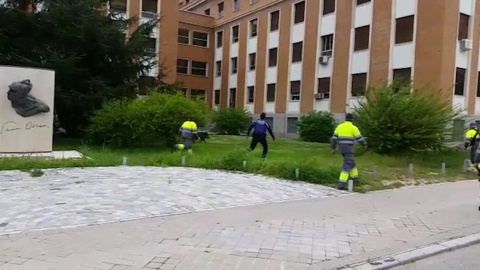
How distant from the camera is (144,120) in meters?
18.0

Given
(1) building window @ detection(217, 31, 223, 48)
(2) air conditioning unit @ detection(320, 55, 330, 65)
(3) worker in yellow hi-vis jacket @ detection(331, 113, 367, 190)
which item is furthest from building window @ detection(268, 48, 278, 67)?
(3) worker in yellow hi-vis jacket @ detection(331, 113, 367, 190)

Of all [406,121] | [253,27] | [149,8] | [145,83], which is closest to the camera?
[406,121]

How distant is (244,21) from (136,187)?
3607 centimetres

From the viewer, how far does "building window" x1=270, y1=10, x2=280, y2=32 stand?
38969mm

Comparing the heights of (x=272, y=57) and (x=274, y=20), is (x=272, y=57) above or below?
below

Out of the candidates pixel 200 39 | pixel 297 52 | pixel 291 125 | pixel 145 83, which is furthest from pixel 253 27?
pixel 145 83

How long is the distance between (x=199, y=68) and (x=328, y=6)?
1851 cm

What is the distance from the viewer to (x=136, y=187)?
30.0 ft

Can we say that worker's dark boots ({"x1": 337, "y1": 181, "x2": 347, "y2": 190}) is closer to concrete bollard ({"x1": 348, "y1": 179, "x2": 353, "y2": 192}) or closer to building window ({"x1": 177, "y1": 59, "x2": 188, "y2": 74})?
concrete bollard ({"x1": 348, "y1": 179, "x2": 353, "y2": 192})

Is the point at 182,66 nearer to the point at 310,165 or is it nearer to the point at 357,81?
the point at 357,81

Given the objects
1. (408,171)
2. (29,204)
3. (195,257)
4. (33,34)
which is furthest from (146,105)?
(195,257)

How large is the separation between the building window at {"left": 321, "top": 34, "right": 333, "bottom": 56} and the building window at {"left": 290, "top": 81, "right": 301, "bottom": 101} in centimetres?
351

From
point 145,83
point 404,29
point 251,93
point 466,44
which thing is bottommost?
point 145,83

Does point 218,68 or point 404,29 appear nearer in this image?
point 404,29
